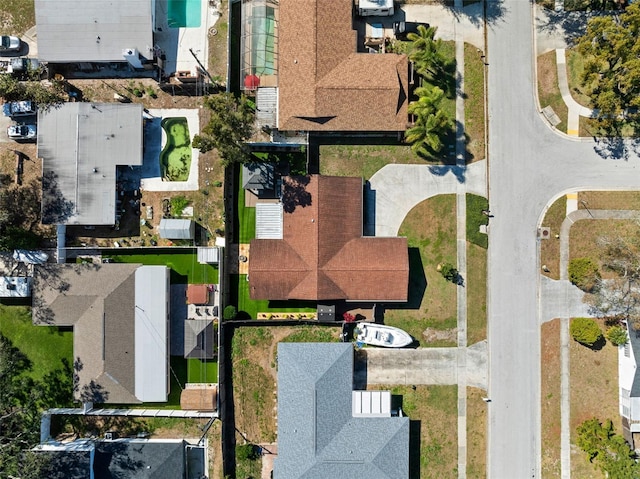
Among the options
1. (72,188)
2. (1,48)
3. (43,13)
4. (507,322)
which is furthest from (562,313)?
(1,48)

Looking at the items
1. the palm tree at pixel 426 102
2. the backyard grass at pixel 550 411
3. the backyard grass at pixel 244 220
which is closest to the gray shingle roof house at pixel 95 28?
the backyard grass at pixel 244 220

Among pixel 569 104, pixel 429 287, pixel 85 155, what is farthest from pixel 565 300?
pixel 85 155

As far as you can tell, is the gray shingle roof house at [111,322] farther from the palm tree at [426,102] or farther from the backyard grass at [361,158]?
the palm tree at [426,102]

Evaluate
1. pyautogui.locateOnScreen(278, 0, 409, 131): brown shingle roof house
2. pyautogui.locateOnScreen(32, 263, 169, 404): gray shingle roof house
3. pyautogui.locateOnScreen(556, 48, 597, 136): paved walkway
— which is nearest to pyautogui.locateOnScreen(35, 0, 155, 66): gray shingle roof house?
pyautogui.locateOnScreen(278, 0, 409, 131): brown shingle roof house

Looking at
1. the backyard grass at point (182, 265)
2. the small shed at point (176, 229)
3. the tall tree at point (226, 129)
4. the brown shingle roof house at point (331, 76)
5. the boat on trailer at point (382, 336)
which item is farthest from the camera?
the backyard grass at point (182, 265)

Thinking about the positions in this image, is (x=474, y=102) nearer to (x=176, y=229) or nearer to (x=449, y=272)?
(x=449, y=272)

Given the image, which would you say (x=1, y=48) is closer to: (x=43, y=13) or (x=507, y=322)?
(x=43, y=13)

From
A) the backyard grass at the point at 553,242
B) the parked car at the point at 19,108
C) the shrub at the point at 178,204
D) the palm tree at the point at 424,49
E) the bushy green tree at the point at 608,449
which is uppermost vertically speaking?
the palm tree at the point at 424,49

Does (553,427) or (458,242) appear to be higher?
(458,242)
